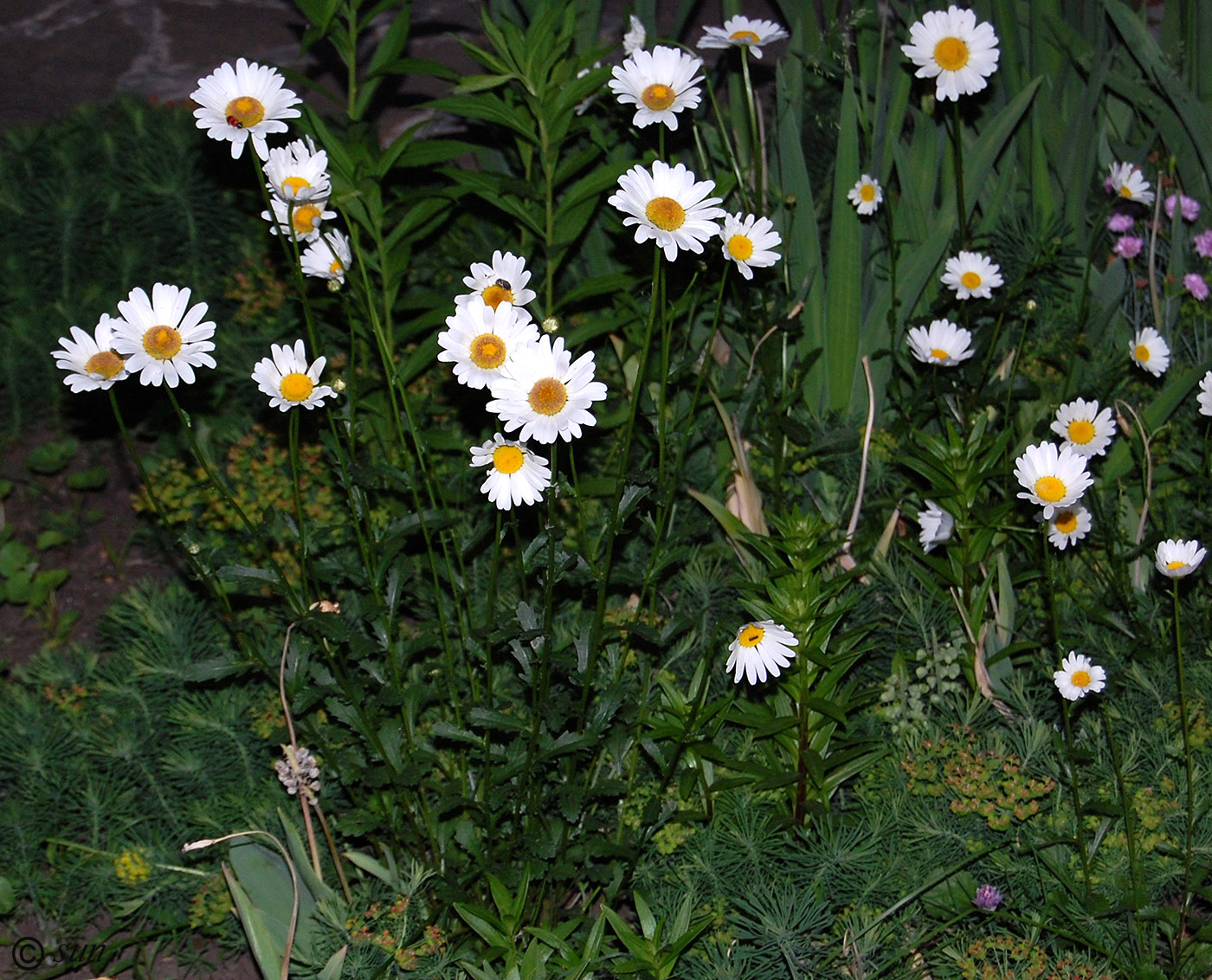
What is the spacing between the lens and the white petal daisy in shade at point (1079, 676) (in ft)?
5.56

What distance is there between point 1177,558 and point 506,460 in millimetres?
968

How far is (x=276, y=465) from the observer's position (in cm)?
254

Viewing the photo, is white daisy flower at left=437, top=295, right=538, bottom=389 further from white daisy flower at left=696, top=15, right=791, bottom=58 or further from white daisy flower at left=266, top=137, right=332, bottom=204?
white daisy flower at left=696, top=15, right=791, bottom=58

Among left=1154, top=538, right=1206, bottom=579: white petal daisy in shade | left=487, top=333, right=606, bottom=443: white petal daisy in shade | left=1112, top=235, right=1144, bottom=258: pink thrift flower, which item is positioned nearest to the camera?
left=487, top=333, right=606, bottom=443: white petal daisy in shade

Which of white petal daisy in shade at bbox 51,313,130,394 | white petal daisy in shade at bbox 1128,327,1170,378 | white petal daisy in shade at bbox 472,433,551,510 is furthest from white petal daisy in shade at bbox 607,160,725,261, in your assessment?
white petal daisy in shade at bbox 1128,327,1170,378

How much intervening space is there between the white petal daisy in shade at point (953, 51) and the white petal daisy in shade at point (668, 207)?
0.88 meters

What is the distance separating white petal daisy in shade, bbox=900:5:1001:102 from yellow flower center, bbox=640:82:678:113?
0.68 m

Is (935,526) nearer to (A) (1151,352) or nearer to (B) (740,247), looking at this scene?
(A) (1151,352)

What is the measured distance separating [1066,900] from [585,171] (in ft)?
6.24

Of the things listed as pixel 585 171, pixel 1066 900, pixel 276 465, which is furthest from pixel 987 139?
pixel 276 465

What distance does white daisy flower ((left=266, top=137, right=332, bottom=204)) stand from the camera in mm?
1590

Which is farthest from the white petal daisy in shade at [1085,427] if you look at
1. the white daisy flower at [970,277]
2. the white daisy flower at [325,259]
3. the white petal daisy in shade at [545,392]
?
the white daisy flower at [325,259]

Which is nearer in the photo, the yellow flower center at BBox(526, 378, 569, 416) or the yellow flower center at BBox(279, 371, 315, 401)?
the yellow flower center at BBox(526, 378, 569, 416)

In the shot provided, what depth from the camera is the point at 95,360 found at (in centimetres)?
148
